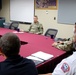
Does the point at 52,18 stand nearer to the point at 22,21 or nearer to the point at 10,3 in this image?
the point at 22,21

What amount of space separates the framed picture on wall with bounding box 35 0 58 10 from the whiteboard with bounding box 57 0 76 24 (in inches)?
11.5

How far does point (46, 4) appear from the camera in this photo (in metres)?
6.38

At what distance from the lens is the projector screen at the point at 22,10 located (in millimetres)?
6861

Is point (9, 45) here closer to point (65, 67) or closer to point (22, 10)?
point (65, 67)

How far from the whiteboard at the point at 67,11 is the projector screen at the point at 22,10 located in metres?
1.36

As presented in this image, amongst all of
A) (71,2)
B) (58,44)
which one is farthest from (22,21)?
(58,44)

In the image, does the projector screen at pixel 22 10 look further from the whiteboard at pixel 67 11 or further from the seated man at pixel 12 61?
the seated man at pixel 12 61

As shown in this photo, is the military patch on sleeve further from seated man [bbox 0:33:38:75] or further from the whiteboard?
the whiteboard

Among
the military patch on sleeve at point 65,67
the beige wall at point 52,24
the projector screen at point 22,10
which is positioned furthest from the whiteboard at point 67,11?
the military patch on sleeve at point 65,67

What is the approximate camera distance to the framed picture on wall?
6.16 m

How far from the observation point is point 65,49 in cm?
281

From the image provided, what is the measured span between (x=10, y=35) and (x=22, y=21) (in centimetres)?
600

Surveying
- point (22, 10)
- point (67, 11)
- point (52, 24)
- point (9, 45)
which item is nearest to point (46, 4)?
point (52, 24)

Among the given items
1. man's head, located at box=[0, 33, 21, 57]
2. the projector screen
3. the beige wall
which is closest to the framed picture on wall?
the beige wall
